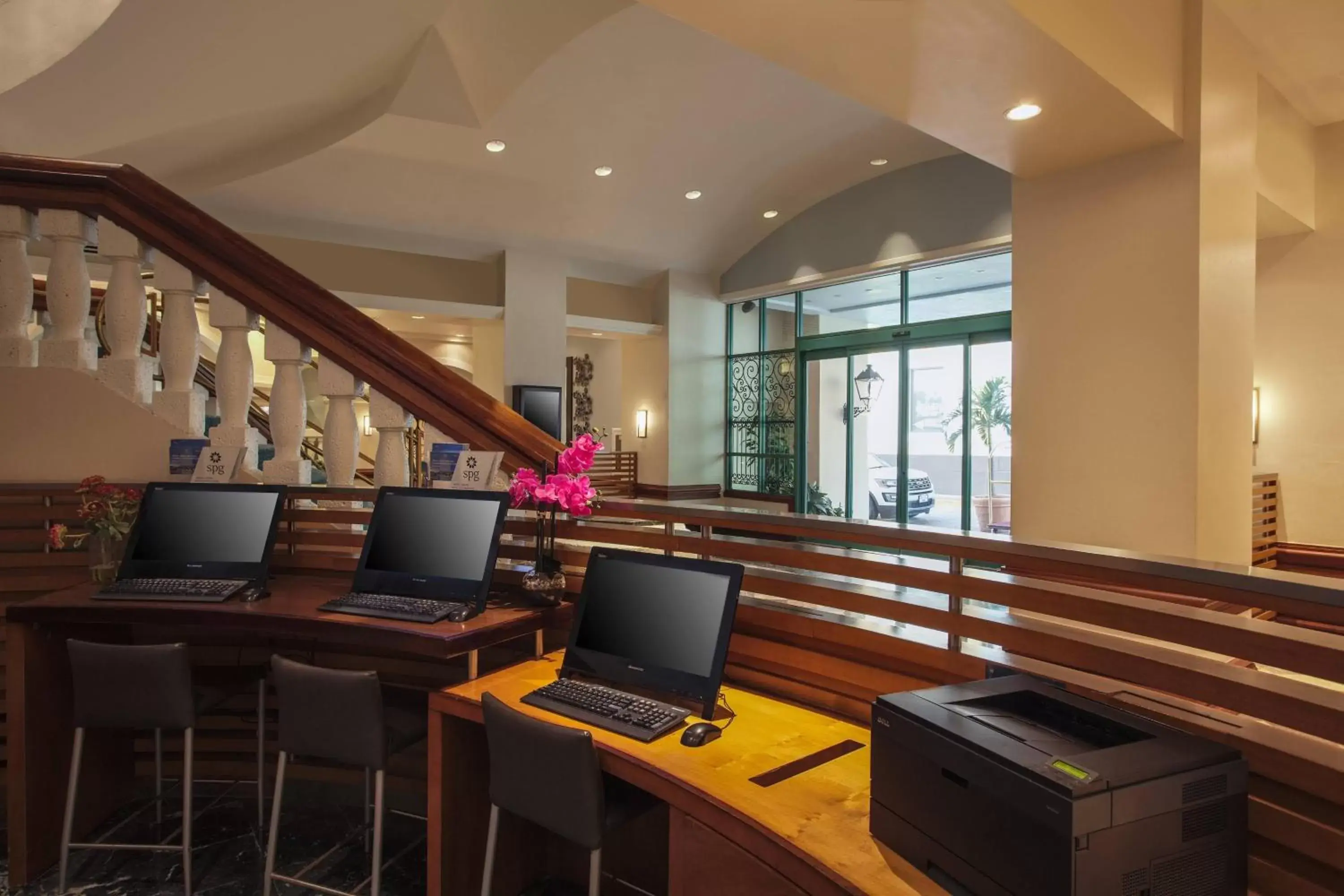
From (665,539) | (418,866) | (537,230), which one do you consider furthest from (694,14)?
(537,230)

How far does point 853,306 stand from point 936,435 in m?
1.85

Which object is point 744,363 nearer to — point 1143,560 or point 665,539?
point 665,539

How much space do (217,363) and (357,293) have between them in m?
5.48

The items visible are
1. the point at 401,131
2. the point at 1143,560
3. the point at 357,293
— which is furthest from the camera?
the point at 357,293

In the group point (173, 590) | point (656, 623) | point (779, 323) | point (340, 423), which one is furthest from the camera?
point (779, 323)

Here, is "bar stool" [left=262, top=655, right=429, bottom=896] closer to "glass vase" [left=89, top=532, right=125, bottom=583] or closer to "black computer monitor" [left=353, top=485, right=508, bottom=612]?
"black computer monitor" [left=353, top=485, right=508, bottom=612]

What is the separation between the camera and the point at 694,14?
2.67 m

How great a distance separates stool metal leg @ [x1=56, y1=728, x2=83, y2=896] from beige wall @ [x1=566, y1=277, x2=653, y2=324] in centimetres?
723

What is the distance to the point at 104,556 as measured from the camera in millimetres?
2443

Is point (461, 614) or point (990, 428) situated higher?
point (990, 428)

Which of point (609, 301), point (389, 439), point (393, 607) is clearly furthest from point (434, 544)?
point (609, 301)

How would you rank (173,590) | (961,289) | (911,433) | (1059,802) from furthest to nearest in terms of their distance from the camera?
(911,433)
(961,289)
(173,590)
(1059,802)

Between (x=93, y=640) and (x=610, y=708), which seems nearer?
(x=610, y=708)

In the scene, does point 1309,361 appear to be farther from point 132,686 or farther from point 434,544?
point 132,686
